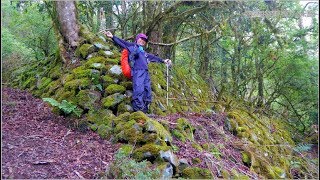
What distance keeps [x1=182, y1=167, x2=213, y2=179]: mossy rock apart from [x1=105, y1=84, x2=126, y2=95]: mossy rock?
97.2 inches

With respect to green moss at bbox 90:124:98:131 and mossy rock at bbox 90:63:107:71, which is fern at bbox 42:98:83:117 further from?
mossy rock at bbox 90:63:107:71

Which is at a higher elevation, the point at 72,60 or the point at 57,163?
the point at 72,60

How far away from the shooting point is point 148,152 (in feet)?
17.2

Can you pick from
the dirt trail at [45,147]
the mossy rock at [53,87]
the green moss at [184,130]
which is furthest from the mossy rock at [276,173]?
the mossy rock at [53,87]

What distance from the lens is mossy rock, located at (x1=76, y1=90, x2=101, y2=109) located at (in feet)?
21.6

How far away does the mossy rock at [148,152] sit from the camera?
5.21 metres

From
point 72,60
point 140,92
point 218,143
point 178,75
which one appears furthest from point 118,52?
point 218,143

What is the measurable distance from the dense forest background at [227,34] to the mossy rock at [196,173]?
4692 mm

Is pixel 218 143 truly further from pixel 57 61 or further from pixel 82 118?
pixel 57 61

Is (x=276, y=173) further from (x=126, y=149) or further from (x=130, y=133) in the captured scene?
(x=126, y=149)

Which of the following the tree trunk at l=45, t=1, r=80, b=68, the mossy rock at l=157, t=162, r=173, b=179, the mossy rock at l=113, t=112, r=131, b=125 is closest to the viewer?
the mossy rock at l=157, t=162, r=173, b=179

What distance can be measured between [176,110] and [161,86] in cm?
78

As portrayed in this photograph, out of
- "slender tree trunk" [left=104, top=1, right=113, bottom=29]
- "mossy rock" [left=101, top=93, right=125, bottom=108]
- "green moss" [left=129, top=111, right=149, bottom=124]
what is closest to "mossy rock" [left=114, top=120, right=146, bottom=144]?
"green moss" [left=129, top=111, right=149, bottom=124]

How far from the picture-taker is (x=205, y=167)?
5.65 meters
